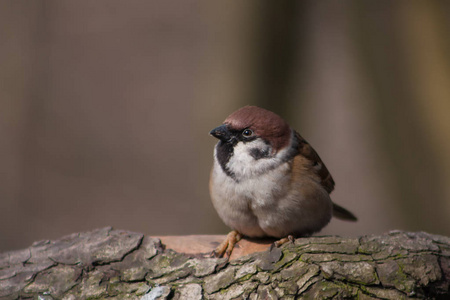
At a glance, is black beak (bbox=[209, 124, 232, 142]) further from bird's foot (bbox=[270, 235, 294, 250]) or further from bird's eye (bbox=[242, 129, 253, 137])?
bird's foot (bbox=[270, 235, 294, 250])

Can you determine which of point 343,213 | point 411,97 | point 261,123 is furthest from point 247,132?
point 411,97

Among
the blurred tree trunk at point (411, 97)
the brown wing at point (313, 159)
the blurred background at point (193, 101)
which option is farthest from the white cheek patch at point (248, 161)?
the blurred tree trunk at point (411, 97)

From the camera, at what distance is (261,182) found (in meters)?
3.26

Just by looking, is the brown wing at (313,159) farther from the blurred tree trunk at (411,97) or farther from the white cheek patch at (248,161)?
the blurred tree trunk at (411,97)

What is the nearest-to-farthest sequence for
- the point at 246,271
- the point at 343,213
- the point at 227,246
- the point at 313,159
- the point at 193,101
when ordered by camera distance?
the point at 246,271, the point at 227,246, the point at 313,159, the point at 343,213, the point at 193,101

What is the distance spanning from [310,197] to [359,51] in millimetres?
3134

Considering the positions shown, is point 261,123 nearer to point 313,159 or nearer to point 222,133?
point 222,133

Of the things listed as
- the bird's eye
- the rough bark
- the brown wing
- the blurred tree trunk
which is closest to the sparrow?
the bird's eye

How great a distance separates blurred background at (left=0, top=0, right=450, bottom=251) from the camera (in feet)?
18.6

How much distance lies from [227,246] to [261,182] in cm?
45

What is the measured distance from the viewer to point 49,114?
6387 millimetres

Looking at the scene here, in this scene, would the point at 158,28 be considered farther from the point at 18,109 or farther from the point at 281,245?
the point at 281,245

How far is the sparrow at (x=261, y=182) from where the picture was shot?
3258 mm

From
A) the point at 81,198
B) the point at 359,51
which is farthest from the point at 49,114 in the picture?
the point at 359,51
